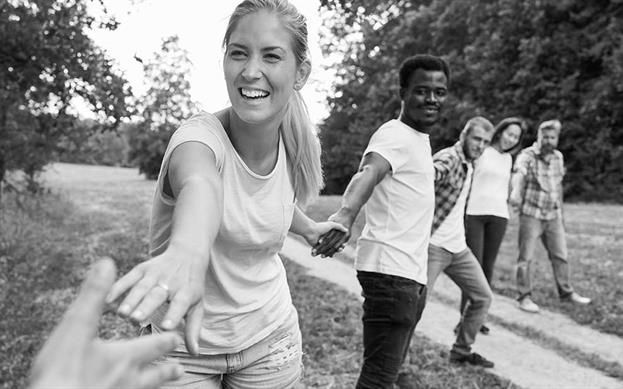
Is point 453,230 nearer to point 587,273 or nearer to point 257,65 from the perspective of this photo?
point 257,65

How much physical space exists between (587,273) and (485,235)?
3689 mm

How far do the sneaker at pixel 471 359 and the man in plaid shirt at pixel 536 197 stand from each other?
7.01 ft

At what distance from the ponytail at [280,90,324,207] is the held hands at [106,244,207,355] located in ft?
3.86

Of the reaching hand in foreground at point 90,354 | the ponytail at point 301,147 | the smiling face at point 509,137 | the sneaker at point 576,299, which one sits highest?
the smiling face at point 509,137

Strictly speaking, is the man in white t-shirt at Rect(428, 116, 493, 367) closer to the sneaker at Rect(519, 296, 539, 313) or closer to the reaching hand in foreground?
the sneaker at Rect(519, 296, 539, 313)

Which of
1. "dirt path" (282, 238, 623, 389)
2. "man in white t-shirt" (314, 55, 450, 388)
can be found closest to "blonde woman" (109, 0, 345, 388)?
"man in white t-shirt" (314, 55, 450, 388)

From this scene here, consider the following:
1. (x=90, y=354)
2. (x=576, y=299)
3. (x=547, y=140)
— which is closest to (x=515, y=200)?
(x=547, y=140)

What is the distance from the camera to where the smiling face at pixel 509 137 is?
662cm

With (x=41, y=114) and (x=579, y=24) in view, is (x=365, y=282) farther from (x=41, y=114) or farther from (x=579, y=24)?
(x=579, y=24)

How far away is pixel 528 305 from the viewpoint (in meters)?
7.28

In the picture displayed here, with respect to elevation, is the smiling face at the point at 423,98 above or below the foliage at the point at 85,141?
above

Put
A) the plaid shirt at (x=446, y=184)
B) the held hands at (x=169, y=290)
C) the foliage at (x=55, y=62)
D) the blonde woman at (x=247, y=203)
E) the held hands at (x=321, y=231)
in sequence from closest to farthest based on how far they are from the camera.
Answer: the held hands at (x=169, y=290) → the blonde woman at (x=247, y=203) → the held hands at (x=321, y=231) → the plaid shirt at (x=446, y=184) → the foliage at (x=55, y=62)

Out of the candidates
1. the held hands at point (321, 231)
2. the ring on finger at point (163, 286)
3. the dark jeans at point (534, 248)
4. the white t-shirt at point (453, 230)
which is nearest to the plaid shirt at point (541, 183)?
the dark jeans at point (534, 248)

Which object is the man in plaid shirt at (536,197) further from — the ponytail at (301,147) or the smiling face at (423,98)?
the ponytail at (301,147)
